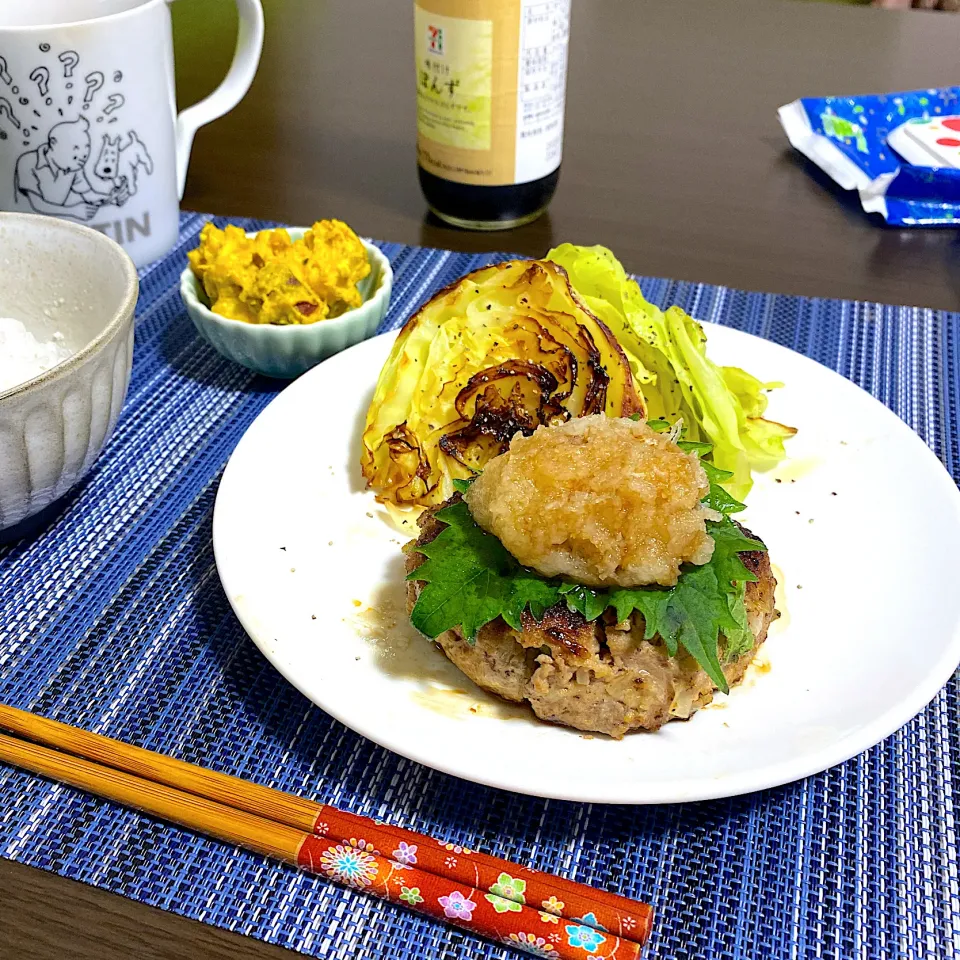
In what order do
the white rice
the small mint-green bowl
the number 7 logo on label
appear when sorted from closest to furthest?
the white rice → the small mint-green bowl → the number 7 logo on label

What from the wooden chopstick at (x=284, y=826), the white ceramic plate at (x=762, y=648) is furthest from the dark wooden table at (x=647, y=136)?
the wooden chopstick at (x=284, y=826)

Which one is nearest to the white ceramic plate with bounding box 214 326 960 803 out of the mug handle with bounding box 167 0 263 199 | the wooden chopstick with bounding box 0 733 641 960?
the wooden chopstick with bounding box 0 733 641 960

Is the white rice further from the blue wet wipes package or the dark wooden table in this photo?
the blue wet wipes package

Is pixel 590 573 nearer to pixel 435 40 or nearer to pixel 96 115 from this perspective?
pixel 435 40

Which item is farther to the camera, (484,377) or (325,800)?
(484,377)

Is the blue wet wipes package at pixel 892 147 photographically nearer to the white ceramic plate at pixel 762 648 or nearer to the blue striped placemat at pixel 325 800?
the white ceramic plate at pixel 762 648

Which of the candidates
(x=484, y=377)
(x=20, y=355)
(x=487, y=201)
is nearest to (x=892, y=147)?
(x=487, y=201)
